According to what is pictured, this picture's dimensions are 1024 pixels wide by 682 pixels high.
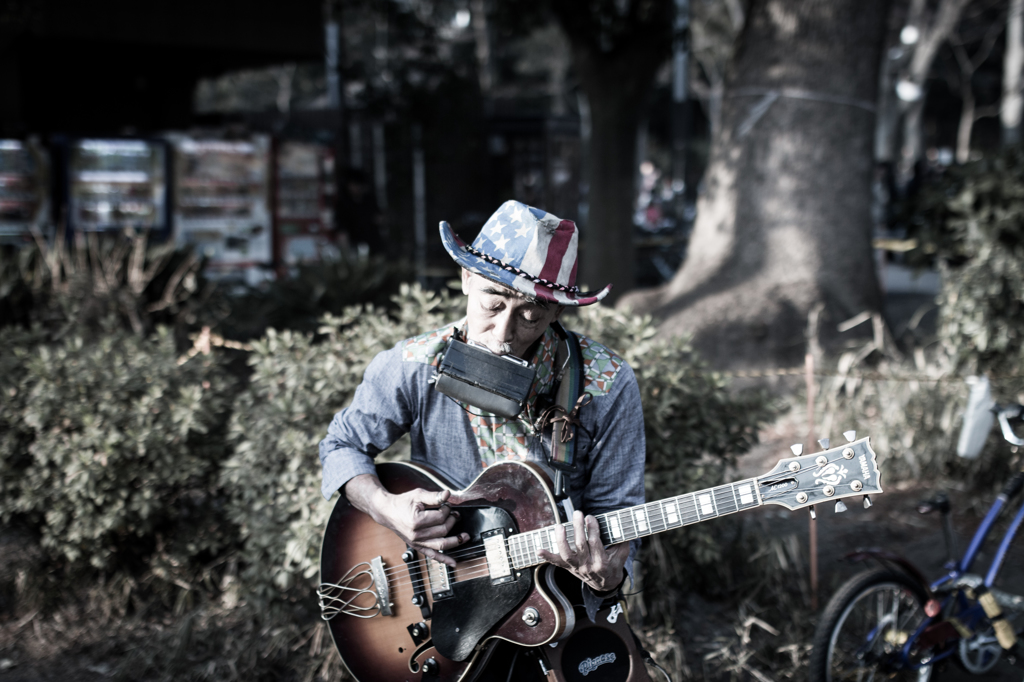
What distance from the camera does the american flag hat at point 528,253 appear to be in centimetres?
208

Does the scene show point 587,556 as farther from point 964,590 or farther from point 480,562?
point 964,590

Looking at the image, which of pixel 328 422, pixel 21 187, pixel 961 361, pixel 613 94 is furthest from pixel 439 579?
pixel 21 187

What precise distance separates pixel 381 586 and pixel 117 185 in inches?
339

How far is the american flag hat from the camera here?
6.81 feet

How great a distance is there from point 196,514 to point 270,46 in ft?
27.2

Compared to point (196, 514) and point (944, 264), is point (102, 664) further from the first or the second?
point (944, 264)

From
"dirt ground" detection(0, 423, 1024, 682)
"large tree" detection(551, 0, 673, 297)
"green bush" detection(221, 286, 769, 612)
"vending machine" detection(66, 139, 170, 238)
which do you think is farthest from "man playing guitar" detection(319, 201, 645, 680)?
"vending machine" detection(66, 139, 170, 238)

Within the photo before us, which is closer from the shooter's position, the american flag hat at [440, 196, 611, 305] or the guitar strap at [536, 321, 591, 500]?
the american flag hat at [440, 196, 611, 305]

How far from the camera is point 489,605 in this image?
2.21 meters

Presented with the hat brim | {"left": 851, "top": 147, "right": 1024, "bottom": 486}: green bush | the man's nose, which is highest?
the hat brim

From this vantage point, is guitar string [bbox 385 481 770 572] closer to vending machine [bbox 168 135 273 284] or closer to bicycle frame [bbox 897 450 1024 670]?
bicycle frame [bbox 897 450 1024 670]

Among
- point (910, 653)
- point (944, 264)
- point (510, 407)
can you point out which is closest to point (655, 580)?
point (910, 653)

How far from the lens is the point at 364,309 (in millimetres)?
6832

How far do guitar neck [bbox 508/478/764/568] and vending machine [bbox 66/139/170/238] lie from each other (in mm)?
8396
